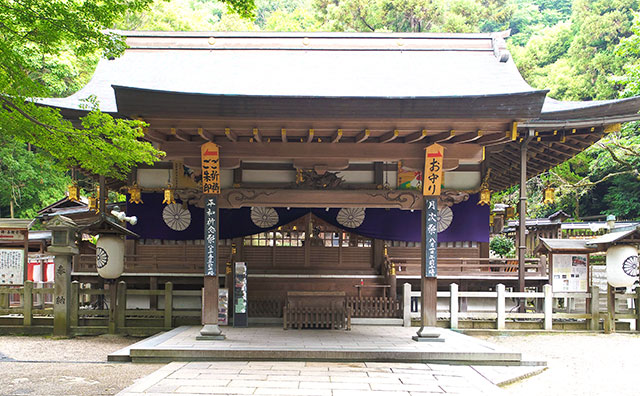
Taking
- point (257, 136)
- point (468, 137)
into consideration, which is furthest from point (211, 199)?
point (468, 137)

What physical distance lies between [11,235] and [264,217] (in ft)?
20.4

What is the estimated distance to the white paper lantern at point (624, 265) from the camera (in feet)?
38.9

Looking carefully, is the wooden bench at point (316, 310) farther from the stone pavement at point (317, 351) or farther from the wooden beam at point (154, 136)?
the wooden beam at point (154, 136)

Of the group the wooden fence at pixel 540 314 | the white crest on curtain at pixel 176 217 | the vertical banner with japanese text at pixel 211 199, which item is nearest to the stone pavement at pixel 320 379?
the vertical banner with japanese text at pixel 211 199

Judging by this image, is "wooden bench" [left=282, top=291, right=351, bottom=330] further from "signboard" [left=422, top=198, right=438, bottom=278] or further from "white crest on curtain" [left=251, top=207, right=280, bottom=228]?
"white crest on curtain" [left=251, top=207, right=280, bottom=228]

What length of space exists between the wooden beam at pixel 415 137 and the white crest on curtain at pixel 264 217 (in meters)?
4.72

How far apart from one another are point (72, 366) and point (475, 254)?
1013 cm

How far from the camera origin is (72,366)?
819 centimetres

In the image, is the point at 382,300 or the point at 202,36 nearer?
the point at 382,300

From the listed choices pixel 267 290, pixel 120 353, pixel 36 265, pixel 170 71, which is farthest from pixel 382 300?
pixel 36 265

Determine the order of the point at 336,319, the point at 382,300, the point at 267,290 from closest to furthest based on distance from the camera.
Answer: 1. the point at 336,319
2. the point at 382,300
3. the point at 267,290

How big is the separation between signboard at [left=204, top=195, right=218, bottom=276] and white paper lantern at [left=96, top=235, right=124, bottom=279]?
3.36 m

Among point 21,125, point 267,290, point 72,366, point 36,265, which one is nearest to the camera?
point 21,125

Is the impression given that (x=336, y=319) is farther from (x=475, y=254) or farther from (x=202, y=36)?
(x=202, y=36)
